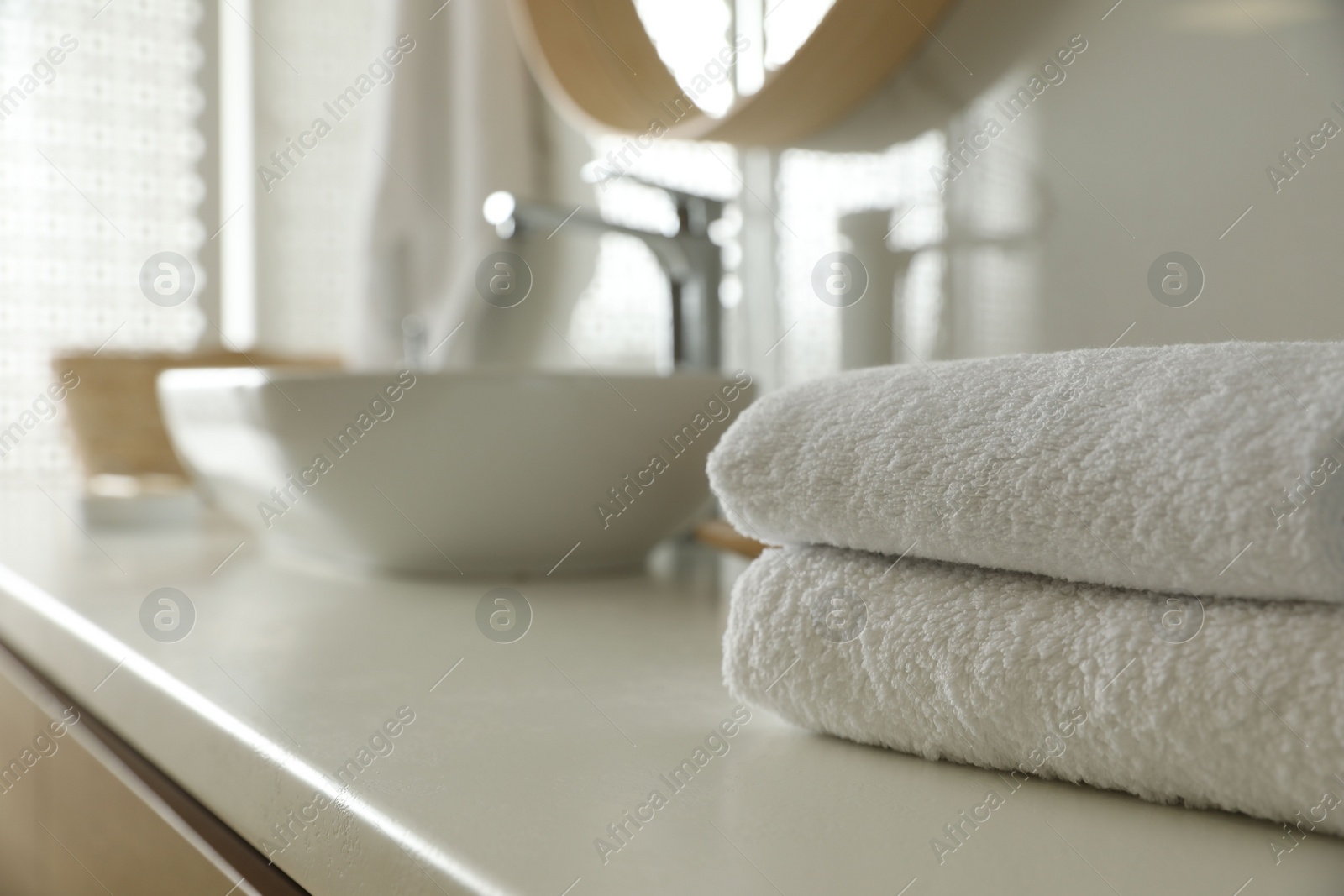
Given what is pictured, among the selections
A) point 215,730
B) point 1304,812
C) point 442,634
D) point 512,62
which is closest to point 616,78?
point 512,62

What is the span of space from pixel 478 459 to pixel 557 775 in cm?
34

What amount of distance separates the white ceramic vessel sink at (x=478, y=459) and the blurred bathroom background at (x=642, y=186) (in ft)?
0.60

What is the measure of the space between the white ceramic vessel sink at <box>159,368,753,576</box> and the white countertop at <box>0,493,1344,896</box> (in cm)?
8

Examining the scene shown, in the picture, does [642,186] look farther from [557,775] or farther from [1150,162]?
[557,775]

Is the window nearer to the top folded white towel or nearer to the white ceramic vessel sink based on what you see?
the white ceramic vessel sink

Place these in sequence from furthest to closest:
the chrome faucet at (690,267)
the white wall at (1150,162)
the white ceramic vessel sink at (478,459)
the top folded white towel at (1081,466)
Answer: the chrome faucet at (690,267) < the white ceramic vessel sink at (478,459) < the white wall at (1150,162) < the top folded white towel at (1081,466)

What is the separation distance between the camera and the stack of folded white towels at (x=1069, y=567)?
25 cm

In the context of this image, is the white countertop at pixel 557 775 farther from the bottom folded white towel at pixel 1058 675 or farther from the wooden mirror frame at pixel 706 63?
the wooden mirror frame at pixel 706 63

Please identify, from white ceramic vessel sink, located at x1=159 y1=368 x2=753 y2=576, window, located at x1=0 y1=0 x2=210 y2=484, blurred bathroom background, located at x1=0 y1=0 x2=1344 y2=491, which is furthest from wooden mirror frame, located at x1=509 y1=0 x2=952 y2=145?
window, located at x1=0 y1=0 x2=210 y2=484

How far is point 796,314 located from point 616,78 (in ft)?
0.77

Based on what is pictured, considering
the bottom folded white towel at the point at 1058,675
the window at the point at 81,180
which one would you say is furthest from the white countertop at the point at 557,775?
the window at the point at 81,180

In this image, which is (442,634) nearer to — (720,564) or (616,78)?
(720,564)

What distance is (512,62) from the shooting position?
1169 millimetres

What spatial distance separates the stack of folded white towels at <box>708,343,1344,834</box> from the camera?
252 millimetres
